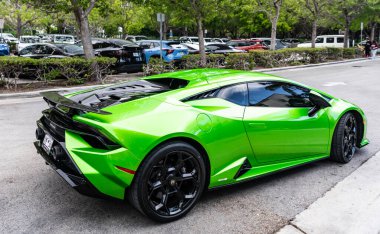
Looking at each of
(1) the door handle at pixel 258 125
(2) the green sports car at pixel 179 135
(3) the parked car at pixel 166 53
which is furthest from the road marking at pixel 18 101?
(1) the door handle at pixel 258 125

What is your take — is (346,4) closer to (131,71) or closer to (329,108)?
(131,71)

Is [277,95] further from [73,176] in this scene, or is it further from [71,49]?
[71,49]

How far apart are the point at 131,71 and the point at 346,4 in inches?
A: 742

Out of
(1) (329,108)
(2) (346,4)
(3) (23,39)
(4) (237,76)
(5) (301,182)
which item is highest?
(2) (346,4)

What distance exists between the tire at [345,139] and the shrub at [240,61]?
1274 centimetres

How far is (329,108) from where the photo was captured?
4543mm

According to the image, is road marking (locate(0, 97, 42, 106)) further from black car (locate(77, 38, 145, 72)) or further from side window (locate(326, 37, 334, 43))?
side window (locate(326, 37, 334, 43))

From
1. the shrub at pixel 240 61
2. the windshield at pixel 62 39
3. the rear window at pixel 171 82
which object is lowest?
the rear window at pixel 171 82

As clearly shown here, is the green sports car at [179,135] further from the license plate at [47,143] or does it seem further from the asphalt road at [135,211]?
the asphalt road at [135,211]

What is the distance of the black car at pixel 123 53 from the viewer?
1596 centimetres

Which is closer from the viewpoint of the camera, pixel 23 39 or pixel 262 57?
pixel 262 57

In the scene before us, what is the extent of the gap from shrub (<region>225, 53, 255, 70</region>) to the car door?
13162 millimetres

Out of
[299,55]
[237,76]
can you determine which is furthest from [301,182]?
[299,55]

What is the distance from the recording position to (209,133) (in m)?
3.33
